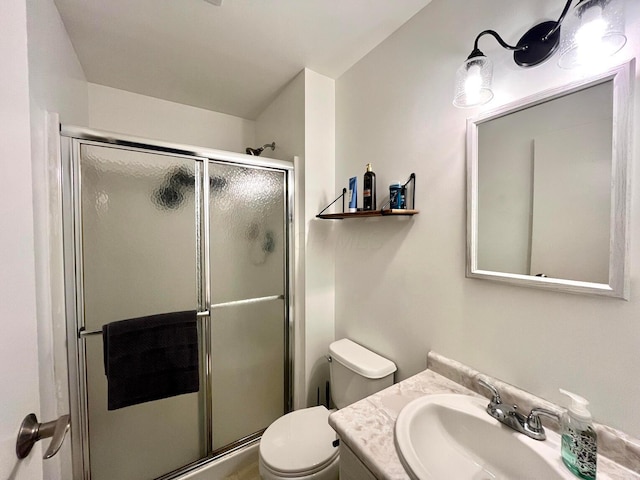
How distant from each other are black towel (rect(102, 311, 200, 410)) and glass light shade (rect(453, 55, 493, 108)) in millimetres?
1555

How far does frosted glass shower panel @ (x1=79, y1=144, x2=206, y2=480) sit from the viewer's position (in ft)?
3.92

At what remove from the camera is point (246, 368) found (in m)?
1.63

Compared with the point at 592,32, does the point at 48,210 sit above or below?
below

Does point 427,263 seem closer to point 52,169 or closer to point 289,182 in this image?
point 289,182

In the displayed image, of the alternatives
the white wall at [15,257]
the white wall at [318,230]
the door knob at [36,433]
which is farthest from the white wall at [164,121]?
the door knob at [36,433]

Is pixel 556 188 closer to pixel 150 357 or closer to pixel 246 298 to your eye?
pixel 246 298

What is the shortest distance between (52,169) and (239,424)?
1673 mm

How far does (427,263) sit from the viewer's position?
3.73 ft

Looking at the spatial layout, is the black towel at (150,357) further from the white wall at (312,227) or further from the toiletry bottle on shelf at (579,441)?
the toiletry bottle on shelf at (579,441)

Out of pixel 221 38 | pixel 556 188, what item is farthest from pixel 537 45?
pixel 221 38

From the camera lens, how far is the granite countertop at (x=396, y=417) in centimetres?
64

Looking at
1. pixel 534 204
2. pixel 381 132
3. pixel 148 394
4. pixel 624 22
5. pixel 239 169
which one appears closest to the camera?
pixel 624 22

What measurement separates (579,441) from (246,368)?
1533 millimetres

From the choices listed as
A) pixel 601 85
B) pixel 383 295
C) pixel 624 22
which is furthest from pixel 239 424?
pixel 624 22
